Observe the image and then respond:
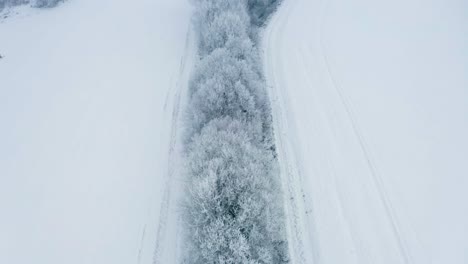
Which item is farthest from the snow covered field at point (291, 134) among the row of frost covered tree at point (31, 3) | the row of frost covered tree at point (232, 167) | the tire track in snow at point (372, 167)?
the row of frost covered tree at point (31, 3)

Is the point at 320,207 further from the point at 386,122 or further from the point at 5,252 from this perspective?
the point at 5,252

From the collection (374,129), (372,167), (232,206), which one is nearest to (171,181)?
(232,206)

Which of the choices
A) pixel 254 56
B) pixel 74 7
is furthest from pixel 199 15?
pixel 74 7

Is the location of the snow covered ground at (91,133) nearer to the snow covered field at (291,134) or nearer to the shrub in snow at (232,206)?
the snow covered field at (291,134)

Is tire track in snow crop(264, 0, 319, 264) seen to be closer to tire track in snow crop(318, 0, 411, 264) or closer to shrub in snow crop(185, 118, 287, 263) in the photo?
shrub in snow crop(185, 118, 287, 263)

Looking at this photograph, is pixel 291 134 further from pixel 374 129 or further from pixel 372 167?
pixel 372 167

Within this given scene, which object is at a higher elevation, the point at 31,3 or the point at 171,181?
the point at 31,3
